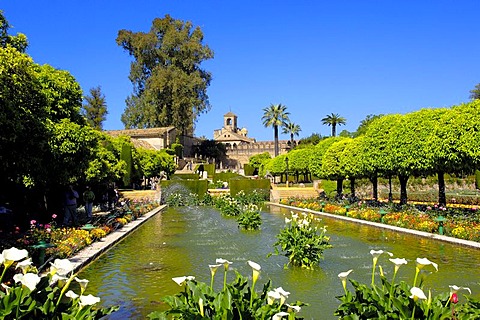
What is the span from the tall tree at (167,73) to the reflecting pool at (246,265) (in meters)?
38.3

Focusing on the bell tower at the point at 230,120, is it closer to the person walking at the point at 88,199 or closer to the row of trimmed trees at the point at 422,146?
the row of trimmed trees at the point at 422,146

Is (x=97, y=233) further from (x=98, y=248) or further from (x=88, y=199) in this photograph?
(x=88, y=199)

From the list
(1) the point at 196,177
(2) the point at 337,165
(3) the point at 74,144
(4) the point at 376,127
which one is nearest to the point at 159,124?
(1) the point at 196,177

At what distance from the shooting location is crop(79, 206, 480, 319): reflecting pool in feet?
21.7

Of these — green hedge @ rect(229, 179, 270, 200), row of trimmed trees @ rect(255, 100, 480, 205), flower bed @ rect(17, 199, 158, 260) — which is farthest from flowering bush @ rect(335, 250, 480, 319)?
green hedge @ rect(229, 179, 270, 200)

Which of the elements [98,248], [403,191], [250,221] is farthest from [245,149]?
[98,248]

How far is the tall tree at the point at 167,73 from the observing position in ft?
169

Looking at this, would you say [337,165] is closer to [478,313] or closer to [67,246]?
[67,246]

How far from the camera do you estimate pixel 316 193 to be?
3362 cm

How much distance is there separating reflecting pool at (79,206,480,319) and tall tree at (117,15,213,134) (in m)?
38.3

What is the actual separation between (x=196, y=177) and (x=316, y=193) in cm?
1604

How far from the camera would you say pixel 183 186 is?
3095cm

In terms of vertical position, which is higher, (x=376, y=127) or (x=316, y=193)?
Result: (x=376, y=127)

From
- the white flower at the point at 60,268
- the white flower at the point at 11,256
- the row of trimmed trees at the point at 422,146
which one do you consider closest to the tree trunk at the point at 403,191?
the row of trimmed trees at the point at 422,146
